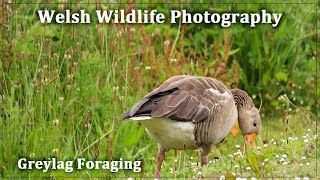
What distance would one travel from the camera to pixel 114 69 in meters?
8.70

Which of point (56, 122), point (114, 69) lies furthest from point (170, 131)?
point (114, 69)

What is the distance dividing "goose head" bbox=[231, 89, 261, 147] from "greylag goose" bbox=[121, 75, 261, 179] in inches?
17.8

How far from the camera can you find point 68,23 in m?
8.72

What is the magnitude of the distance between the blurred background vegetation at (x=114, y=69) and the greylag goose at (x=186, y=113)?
1.03m

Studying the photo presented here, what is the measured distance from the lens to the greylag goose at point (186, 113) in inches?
265

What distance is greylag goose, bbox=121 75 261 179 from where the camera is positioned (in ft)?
22.1

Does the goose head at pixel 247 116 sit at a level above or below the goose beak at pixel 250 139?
above

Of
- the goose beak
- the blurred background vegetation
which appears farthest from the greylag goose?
the blurred background vegetation

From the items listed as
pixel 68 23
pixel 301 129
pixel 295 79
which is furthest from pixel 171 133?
pixel 295 79

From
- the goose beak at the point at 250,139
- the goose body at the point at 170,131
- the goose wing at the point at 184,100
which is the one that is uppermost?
the goose wing at the point at 184,100

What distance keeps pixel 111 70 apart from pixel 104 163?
3.87 feet

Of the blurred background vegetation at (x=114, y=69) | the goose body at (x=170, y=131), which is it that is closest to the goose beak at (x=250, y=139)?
the blurred background vegetation at (x=114, y=69)

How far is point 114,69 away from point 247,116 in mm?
1556

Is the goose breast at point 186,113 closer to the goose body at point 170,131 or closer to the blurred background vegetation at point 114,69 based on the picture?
the goose body at point 170,131
